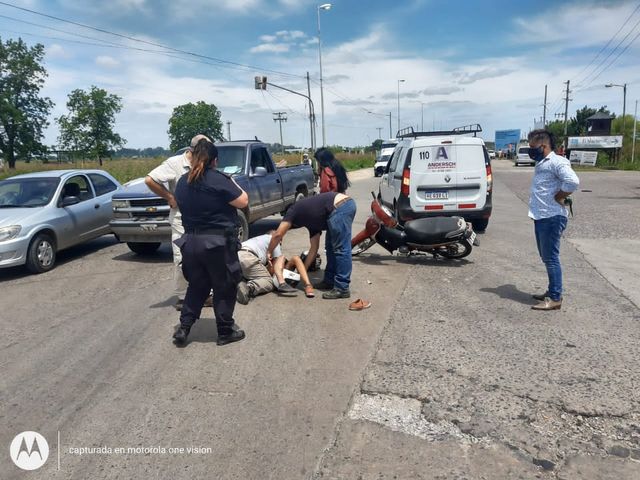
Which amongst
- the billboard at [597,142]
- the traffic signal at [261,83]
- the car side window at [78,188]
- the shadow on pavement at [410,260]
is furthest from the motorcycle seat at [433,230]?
the billboard at [597,142]

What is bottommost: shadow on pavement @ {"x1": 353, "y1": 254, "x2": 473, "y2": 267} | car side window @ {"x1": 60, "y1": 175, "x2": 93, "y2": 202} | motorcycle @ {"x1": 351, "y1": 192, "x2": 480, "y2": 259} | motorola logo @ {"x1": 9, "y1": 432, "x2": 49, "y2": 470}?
shadow on pavement @ {"x1": 353, "y1": 254, "x2": 473, "y2": 267}

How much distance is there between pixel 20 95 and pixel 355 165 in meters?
43.6

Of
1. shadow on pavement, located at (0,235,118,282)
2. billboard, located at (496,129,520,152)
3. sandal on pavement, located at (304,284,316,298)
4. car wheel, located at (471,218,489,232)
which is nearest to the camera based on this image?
sandal on pavement, located at (304,284,316,298)

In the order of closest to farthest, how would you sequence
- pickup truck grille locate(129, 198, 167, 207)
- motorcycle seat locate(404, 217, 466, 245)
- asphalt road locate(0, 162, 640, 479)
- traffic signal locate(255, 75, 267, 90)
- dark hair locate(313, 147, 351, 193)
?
asphalt road locate(0, 162, 640, 479) < dark hair locate(313, 147, 351, 193) < motorcycle seat locate(404, 217, 466, 245) < pickup truck grille locate(129, 198, 167, 207) < traffic signal locate(255, 75, 267, 90)

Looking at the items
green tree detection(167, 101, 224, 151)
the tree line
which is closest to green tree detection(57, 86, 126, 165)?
the tree line

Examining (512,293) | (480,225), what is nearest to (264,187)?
(480,225)

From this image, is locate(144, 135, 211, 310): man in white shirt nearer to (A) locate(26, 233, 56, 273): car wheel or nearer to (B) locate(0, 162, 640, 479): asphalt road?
(B) locate(0, 162, 640, 479): asphalt road

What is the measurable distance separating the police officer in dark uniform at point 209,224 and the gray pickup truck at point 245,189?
2660 millimetres

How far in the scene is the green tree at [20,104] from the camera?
58500 mm

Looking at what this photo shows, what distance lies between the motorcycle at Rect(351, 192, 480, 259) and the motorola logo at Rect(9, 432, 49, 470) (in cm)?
518

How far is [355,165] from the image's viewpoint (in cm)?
5034

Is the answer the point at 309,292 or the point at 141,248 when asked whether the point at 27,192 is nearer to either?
the point at 141,248

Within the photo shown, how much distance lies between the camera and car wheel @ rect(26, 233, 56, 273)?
778 centimetres

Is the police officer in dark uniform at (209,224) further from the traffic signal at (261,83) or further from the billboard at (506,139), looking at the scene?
the billboard at (506,139)
